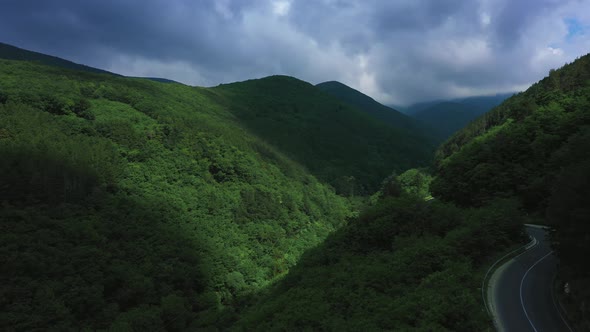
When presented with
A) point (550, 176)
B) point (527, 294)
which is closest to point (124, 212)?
point (527, 294)

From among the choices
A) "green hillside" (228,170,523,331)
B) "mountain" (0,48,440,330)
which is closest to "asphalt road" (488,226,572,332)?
"green hillside" (228,170,523,331)

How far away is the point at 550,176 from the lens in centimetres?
3491

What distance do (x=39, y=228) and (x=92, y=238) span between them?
7160 millimetres

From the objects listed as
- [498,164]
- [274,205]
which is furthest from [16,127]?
[498,164]

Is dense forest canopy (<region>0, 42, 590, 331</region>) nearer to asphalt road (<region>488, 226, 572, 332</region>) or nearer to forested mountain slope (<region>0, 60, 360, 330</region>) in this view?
forested mountain slope (<region>0, 60, 360, 330</region>)

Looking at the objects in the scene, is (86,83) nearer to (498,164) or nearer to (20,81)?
(20,81)

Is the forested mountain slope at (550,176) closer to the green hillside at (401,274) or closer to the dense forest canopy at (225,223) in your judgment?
the dense forest canopy at (225,223)

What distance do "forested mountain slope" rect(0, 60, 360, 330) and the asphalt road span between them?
134 feet

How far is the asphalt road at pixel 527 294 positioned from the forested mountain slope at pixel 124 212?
134 ft

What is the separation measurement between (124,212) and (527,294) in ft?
209

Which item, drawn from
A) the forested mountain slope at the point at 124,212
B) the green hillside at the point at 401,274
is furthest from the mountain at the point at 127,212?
the green hillside at the point at 401,274

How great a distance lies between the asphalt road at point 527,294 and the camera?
724 inches

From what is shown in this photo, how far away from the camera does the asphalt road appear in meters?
18.4

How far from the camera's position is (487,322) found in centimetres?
1653
